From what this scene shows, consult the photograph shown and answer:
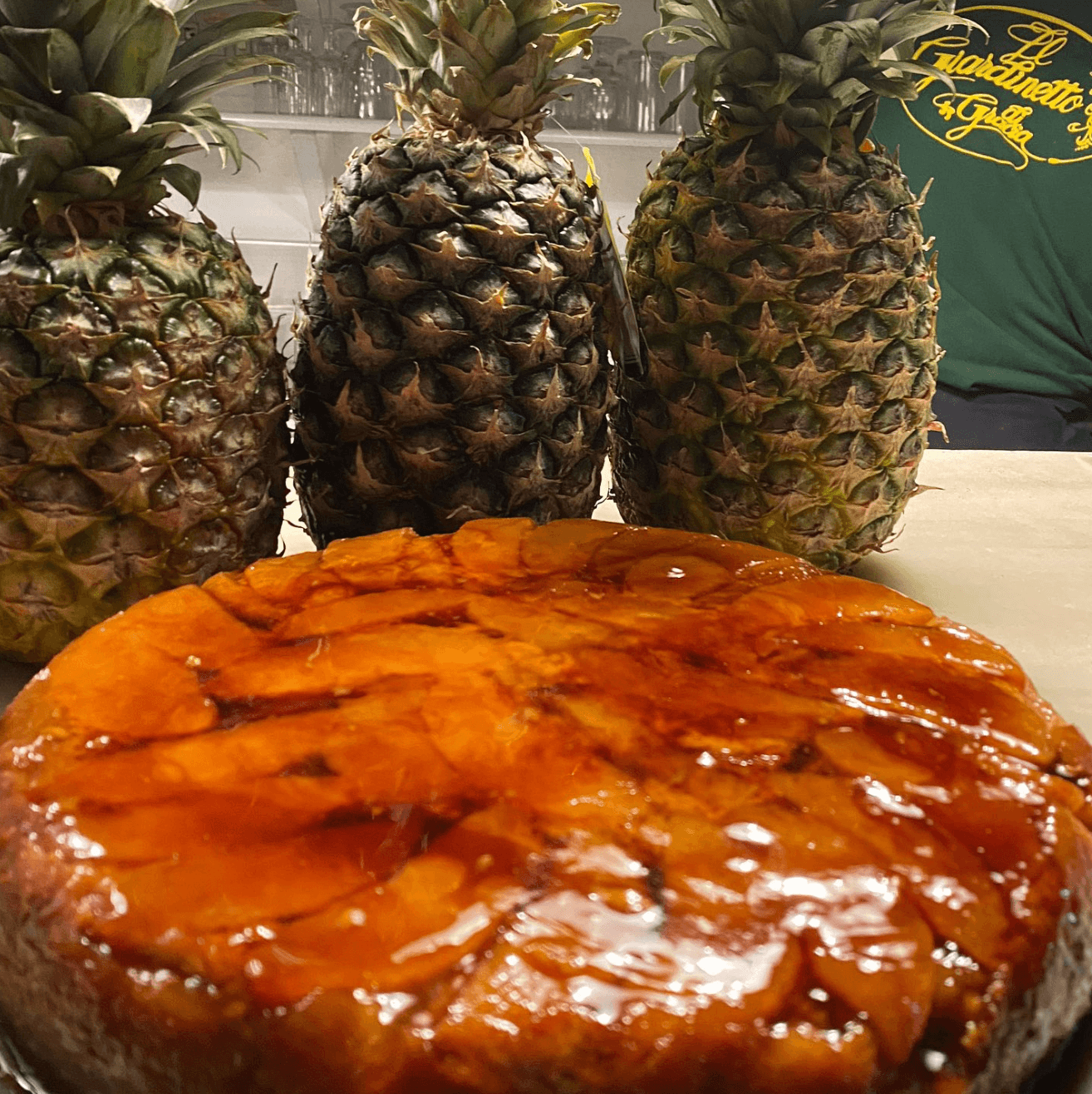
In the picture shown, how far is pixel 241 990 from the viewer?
48cm

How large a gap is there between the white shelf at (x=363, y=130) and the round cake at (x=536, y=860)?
2.22 meters

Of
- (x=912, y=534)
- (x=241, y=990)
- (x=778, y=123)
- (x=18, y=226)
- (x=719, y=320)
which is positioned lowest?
(x=912, y=534)

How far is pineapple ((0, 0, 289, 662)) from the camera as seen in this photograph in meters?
0.93

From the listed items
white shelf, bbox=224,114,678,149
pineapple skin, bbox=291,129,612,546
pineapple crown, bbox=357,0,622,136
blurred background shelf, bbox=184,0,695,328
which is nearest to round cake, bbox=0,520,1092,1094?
pineapple skin, bbox=291,129,612,546

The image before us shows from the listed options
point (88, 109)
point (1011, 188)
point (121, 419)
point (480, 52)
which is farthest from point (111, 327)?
point (1011, 188)

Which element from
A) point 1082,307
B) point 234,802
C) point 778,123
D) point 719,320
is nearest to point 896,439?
point 719,320

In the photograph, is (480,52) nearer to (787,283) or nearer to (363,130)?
(787,283)

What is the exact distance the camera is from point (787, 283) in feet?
3.65

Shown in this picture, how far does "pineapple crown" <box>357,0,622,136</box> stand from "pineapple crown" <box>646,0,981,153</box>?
132mm

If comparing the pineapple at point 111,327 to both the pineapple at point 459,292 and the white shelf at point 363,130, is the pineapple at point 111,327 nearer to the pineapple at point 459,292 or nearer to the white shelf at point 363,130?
the pineapple at point 459,292

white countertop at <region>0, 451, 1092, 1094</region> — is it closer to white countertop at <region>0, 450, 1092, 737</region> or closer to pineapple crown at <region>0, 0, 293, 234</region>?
white countertop at <region>0, 450, 1092, 737</region>

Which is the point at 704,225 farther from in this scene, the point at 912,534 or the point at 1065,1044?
the point at 1065,1044

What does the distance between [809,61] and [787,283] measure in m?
0.23

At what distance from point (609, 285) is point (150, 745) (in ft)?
2.41
